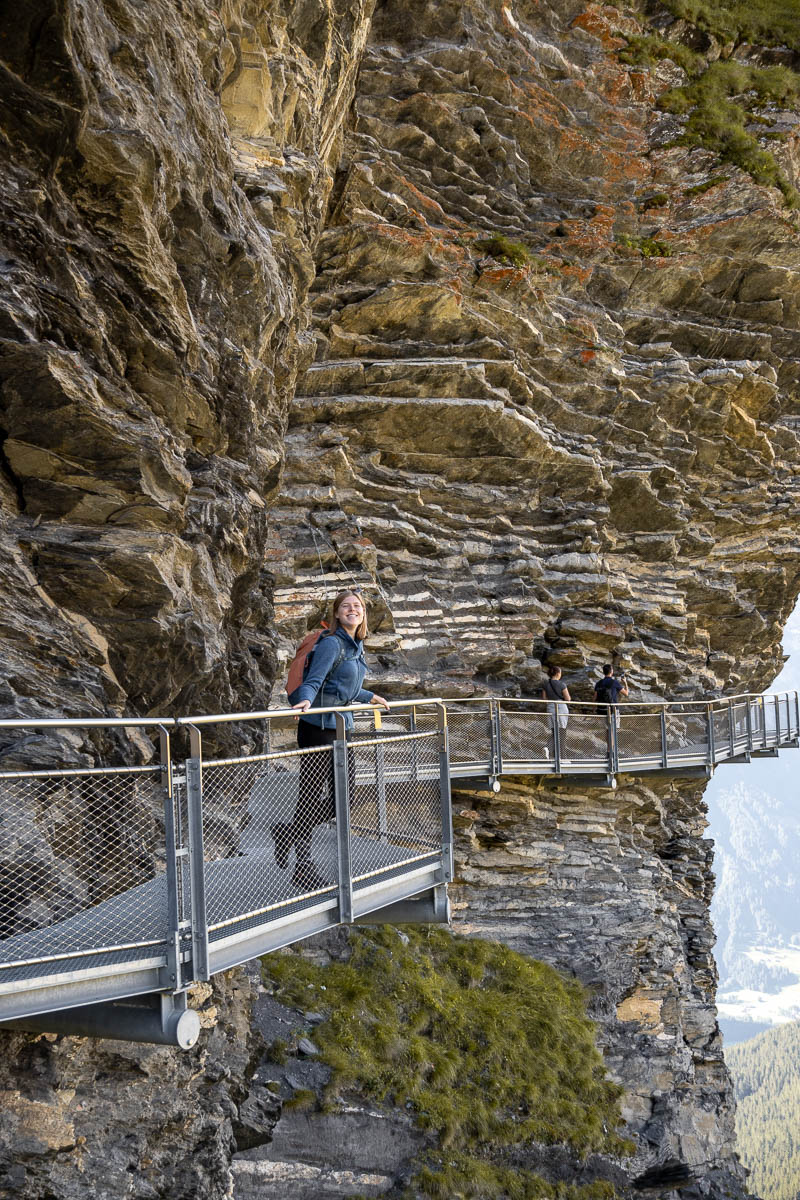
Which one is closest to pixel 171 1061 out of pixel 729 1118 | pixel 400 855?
pixel 400 855

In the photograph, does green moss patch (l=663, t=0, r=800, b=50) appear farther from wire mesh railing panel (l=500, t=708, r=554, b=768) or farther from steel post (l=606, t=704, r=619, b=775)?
wire mesh railing panel (l=500, t=708, r=554, b=768)

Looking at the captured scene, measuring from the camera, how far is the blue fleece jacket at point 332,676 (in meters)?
5.95

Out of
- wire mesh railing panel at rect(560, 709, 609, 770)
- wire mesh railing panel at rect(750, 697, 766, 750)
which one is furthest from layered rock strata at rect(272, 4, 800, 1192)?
wire mesh railing panel at rect(750, 697, 766, 750)

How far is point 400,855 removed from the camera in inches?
260

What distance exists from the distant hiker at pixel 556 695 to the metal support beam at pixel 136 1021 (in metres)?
10.7

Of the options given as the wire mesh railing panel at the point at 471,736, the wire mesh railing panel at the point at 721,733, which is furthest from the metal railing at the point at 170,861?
the wire mesh railing panel at the point at 721,733

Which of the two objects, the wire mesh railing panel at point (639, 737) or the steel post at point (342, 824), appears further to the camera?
the wire mesh railing panel at point (639, 737)

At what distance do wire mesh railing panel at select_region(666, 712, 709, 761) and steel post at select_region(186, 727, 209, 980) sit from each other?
1364 cm

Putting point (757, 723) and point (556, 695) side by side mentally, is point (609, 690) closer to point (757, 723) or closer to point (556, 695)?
point (556, 695)

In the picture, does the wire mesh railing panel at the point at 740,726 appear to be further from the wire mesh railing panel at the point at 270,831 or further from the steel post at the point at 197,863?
the steel post at the point at 197,863

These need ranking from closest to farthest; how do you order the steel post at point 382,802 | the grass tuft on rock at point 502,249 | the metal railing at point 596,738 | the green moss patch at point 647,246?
1. the steel post at point 382,802
2. the metal railing at point 596,738
3. the grass tuft on rock at point 502,249
4. the green moss patch at point 647,246

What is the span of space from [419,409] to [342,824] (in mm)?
13134

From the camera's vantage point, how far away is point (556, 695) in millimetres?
17484

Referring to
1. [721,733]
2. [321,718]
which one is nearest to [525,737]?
[721,733]
